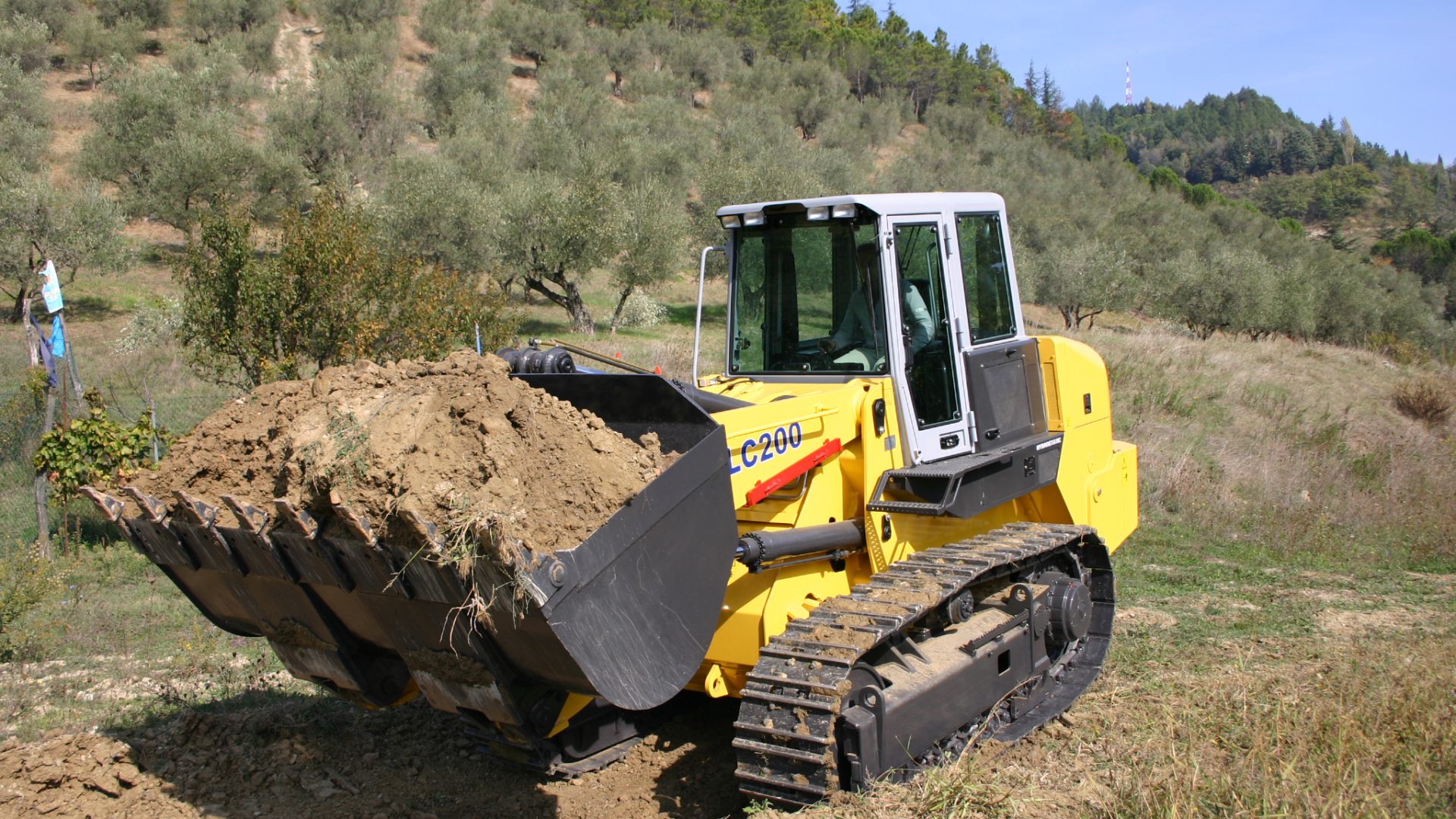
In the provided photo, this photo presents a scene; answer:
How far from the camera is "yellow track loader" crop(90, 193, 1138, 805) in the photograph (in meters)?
4.01

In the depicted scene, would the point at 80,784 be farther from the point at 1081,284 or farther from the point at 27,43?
the point at 27,43

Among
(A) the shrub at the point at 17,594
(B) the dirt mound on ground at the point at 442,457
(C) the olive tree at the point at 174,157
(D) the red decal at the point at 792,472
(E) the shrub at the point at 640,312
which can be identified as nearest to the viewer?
(B) the dirt mound on ground at the point at 442,457

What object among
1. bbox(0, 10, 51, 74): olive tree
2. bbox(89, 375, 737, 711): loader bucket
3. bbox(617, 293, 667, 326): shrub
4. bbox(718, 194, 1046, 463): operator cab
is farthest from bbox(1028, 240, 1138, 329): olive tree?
bbox(0, 10, 51, 74): olive tree

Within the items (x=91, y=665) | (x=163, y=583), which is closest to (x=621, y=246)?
(x=163, y=583)

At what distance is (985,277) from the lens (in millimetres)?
6582

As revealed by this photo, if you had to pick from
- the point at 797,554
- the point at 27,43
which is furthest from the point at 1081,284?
the point at 27,43

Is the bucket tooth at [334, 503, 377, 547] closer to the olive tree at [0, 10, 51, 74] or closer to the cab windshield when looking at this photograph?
the cab windshield

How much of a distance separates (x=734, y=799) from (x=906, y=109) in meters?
86.0

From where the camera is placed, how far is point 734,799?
17.8 ft

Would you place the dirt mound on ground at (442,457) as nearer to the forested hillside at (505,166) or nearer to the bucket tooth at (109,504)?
the bucket tooth at (109,504)

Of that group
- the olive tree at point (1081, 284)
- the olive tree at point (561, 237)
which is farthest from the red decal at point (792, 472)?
the olive tree at point (1081, 284)

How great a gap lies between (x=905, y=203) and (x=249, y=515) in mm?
3661

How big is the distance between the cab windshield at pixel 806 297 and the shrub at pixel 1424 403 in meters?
20.6

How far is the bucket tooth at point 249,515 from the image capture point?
13.5 feet
